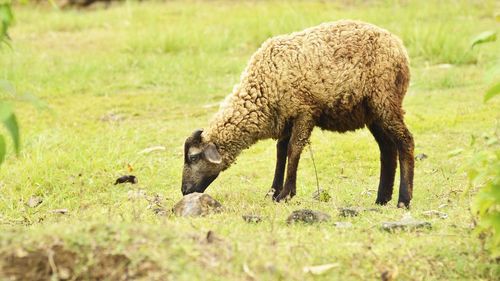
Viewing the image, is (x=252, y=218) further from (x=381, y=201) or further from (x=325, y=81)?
(x=381, y=201)

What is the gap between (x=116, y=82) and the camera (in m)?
14.2

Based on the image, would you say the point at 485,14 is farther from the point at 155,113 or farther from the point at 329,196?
the point at 329,196

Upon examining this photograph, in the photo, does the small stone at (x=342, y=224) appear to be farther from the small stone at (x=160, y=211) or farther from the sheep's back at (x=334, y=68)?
the sheep's back at (x=334, y=68)

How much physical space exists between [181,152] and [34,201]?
8.17 feet

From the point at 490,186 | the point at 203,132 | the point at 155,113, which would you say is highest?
the point at 490,186

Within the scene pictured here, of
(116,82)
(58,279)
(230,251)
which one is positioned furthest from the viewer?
(116,82)

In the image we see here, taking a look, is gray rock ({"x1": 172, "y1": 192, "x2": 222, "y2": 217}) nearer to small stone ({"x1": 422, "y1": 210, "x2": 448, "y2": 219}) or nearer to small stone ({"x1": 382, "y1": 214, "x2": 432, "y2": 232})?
small stone ({"x1": 382, "y1": 214, "x2": 432, "y2": 232})

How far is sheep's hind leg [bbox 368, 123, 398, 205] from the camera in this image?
8.34 m

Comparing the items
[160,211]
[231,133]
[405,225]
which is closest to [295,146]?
[231,133]

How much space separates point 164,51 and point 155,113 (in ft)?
10.7


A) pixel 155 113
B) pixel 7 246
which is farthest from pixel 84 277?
pixel 155 113

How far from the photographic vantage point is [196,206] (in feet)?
22.9

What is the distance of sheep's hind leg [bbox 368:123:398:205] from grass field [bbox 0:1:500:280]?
0.20 m

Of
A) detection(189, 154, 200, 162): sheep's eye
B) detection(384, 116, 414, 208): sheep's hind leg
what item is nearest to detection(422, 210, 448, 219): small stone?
detection(384, 116, 414, 208): sheep's hind leg
